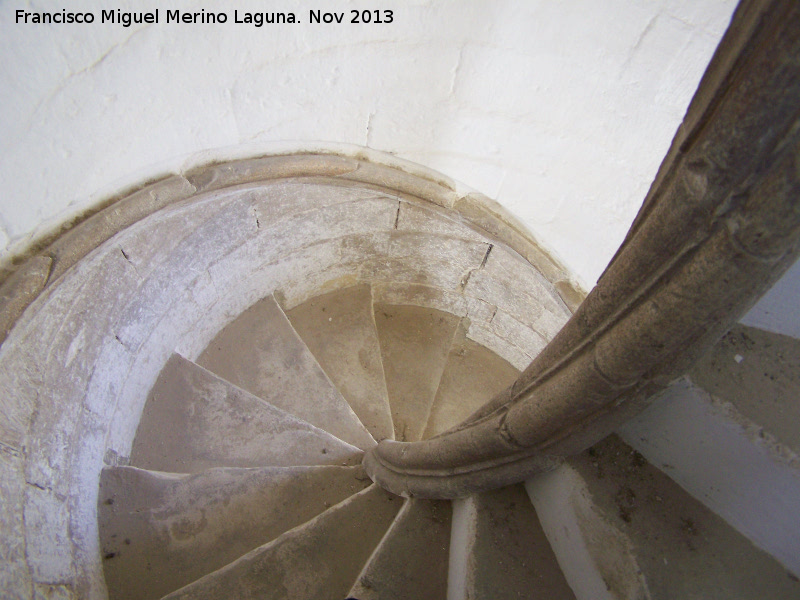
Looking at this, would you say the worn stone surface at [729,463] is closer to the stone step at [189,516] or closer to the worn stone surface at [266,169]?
the stone step at [189,516]

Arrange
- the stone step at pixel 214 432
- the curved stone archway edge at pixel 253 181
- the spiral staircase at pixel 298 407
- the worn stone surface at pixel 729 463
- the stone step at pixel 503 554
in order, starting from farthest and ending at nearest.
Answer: the stone step at pixel 214 432
the curved stone archway edge at pixel 253 181
the stone step at pixel 503 554
the spiral staircase at pixel 298 407
the worn stone surface at pixel 729 463

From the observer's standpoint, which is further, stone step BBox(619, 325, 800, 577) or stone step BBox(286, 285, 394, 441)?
stone step BBox(286, 285, 394, 441)

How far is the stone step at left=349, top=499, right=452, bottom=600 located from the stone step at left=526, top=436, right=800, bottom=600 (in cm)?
51

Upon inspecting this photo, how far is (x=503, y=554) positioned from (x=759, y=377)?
93 centimetres

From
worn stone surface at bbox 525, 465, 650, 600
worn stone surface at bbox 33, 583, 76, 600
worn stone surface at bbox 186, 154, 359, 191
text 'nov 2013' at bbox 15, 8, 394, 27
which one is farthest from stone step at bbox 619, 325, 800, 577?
worn stone surface at bbox 33, 583, 76, 600

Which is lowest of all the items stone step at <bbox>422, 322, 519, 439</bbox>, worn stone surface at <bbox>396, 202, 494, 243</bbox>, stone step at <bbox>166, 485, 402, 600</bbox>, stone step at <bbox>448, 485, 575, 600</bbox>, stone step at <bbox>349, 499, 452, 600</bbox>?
stone step at <bbox>448, 485, 575, 600</bbox>

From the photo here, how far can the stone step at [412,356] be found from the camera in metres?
3.58

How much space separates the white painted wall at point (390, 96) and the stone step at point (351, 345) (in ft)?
4.07

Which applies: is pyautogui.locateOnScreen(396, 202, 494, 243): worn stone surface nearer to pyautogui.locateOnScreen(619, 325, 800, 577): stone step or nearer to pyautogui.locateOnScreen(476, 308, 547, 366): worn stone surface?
pyautogui.locateOnScreen(476, 308, 547, 366): worn stone surface

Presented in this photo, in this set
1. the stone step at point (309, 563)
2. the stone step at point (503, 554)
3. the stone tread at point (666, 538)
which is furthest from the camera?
the stone step at point (309, 563)

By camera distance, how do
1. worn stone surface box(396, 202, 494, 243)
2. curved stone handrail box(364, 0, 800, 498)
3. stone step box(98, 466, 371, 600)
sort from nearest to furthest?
curved stone handrail box(364, 0, 800, 498), stone step box(98, 466, 371, 600), worn stone surface box(396, 202, 494, 243)

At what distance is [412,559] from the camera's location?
6.30 feet

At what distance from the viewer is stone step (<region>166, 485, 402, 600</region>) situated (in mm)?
2059

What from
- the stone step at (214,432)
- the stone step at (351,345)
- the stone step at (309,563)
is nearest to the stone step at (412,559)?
the stone step at (309,563)
